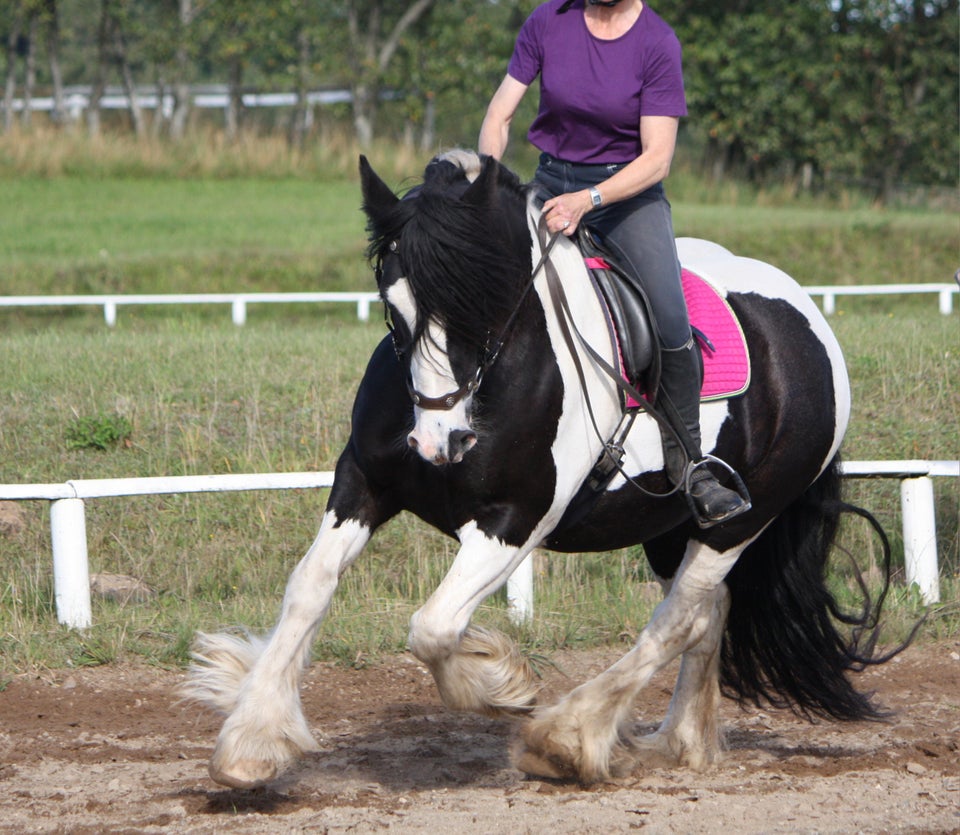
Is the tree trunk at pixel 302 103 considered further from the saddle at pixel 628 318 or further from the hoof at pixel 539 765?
the hoof at pixel 539 765

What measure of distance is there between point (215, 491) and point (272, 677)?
2798mm

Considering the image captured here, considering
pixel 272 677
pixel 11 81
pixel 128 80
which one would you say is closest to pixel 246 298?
pixel 272 677

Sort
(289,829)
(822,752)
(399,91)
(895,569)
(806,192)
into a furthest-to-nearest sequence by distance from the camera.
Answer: (399,91)
(806,192)
(895,569)
(822,752)
(289,829)

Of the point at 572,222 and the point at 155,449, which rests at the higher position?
the point at 572,222

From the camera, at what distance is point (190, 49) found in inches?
1268

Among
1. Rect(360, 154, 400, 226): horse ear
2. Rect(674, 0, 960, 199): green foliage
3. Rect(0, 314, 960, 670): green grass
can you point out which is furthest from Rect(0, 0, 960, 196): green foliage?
Rect(360, 154, 400, 226): horse ear

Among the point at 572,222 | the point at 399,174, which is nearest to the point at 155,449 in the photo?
the point at 572,222

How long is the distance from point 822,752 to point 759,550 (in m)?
0.84

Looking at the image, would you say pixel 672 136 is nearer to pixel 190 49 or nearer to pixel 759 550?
pixel 759 550

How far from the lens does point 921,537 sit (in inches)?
279

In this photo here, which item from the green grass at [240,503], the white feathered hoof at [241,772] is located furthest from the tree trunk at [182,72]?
the white feathered hoof at [241,772]

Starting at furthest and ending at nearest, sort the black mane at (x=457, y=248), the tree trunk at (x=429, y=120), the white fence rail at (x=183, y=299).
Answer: the tree trunk at (x=429, y=120), the white fence rail at (x=183, y=299), the black mane at (x=457, y=248)

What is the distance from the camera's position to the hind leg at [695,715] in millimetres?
4988

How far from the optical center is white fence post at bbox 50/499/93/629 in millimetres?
6109
